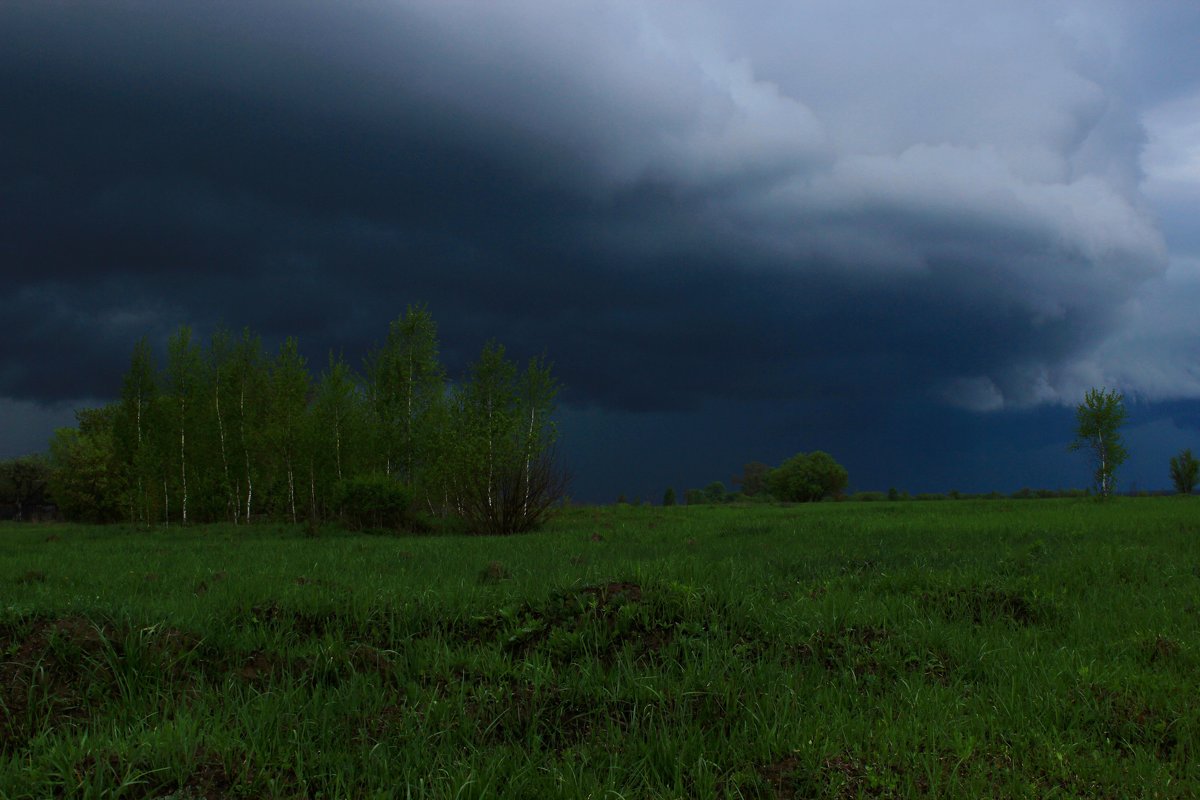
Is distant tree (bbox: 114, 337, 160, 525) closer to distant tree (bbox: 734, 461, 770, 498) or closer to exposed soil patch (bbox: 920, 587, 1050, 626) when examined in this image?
exposed soil patch (bbox: 920, 587, 1050, 626)

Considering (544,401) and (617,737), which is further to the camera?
(544,401)

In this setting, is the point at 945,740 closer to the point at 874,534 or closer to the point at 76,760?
the point at 76,760

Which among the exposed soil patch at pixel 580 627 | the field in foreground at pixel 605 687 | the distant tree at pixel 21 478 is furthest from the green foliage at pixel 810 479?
the distant tree at pixel 21 478

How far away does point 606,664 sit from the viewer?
5.44m

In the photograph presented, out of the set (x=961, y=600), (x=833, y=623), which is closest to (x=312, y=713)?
(x=833, y=623)

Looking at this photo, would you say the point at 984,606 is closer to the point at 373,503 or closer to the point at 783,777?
the point at 783,777

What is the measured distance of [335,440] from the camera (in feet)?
95.1

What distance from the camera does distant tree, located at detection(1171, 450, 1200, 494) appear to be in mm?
58156

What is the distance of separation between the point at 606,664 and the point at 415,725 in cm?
160

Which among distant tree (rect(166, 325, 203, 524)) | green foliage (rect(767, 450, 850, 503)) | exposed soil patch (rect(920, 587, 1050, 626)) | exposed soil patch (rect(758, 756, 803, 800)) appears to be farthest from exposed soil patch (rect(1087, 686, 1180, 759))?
green foliage (rect(767, 450, 850, 503))

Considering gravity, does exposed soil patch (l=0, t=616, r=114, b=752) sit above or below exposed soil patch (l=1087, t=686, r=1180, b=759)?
above

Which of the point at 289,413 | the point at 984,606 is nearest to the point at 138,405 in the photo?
the point at 289,413

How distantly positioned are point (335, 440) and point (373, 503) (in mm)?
8019

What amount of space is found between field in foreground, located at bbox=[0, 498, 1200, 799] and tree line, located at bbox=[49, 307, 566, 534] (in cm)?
1326
